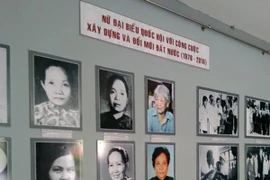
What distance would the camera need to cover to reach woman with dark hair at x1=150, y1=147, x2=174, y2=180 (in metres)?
2.54

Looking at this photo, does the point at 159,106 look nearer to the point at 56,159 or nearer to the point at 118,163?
the point at 118,163

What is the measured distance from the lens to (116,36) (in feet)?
7.60

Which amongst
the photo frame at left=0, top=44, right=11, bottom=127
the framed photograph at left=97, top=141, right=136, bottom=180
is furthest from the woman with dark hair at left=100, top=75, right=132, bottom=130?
the photo frame at left=0, top=44, right=11, bottom=127

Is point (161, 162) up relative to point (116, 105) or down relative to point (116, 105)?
down

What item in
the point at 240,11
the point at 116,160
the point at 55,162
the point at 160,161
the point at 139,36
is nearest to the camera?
the point at 55,162

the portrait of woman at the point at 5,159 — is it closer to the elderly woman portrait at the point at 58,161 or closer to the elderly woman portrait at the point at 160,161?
the elderly woman portrait at the point at 58,161

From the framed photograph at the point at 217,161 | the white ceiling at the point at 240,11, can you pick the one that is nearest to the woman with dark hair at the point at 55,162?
the framed photograph at the point at 217,161

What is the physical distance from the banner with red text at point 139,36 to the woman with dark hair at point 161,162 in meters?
0.65

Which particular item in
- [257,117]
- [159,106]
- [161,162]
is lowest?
[161,162]

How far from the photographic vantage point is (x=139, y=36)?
247 cm

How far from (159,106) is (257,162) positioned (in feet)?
4.98

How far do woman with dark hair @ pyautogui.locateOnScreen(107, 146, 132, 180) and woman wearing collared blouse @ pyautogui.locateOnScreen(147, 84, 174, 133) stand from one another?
282 millimetres

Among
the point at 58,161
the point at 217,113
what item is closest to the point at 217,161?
the point at 217,113

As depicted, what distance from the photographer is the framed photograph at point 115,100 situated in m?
2.21
